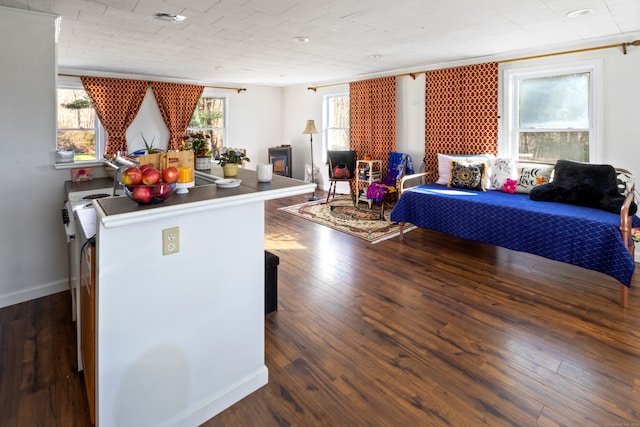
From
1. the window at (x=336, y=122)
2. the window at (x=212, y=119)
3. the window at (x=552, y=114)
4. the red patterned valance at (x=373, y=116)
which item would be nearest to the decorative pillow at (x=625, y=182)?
the window at (x=552, y=114)

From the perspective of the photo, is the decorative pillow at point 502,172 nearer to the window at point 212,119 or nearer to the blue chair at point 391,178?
the blue chair at point 391,178

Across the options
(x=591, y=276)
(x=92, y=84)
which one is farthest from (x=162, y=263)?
(x=92, y=84)

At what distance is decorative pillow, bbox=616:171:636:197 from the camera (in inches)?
134

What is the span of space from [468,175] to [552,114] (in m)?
1.21

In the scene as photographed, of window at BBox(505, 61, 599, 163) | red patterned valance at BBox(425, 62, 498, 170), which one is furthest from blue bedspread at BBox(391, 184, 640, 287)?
red patterned valance at BBox(425, 62, 498, 170)

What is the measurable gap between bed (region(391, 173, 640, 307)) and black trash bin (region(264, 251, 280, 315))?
84.4 inches

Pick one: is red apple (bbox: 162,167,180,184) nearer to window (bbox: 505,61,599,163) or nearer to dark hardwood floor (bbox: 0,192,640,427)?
dark hardwood floor (bbox: 0,192,640,427)

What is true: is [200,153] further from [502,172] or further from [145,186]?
[502,172]

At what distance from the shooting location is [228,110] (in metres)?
7.39

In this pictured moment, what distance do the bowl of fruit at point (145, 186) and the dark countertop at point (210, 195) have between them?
27mm

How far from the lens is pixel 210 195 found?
1553 mm

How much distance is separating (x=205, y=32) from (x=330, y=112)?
3997mm

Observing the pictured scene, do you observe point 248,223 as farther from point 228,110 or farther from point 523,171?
point 228,110

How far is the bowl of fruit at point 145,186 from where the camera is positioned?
1348mm
